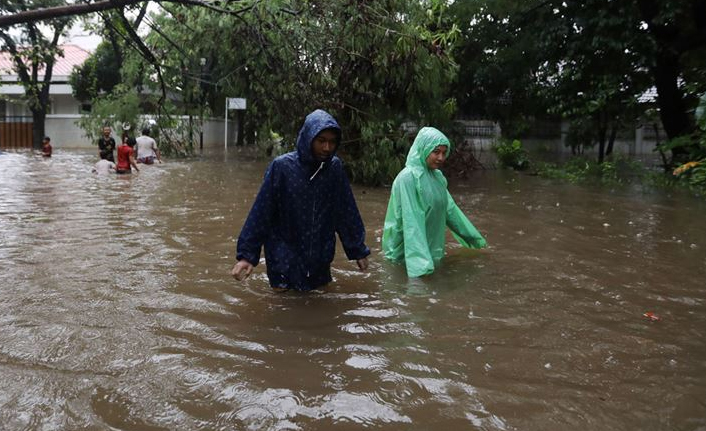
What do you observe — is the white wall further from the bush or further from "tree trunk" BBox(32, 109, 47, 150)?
the bush

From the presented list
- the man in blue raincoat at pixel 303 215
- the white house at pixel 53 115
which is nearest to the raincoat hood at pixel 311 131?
the man in blue raincoat at pixel 303 215

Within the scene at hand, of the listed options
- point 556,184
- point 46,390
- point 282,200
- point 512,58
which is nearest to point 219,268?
point 282,200

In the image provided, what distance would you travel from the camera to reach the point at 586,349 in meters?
3.75

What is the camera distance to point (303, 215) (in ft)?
14.4

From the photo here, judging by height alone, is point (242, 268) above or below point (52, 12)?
below

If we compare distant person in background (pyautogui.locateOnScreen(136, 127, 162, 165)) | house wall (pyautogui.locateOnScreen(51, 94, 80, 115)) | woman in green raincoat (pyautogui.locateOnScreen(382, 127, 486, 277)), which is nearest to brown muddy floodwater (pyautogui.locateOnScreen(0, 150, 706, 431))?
woman in green raincoat (pyautogui.locateOnScreen(382, 127, 486, 277))

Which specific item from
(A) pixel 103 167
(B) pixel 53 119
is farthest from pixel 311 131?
(B) pixel 53 119

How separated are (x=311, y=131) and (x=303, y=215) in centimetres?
58

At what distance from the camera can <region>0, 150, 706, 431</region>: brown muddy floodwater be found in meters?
2.91

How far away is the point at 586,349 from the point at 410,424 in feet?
4.81

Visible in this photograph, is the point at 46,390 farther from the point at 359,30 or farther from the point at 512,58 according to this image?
the point at 512,58

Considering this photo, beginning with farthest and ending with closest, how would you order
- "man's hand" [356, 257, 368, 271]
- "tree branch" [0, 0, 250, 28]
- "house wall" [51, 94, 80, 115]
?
"house wall" [51, 94, 80, 115] < "tree branch" [0, 0, 250, 28] < "man's hand" [356, 257, 368, 271]

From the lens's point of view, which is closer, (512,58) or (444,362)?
(444,362)

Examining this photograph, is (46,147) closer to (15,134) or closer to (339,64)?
(15,134)
